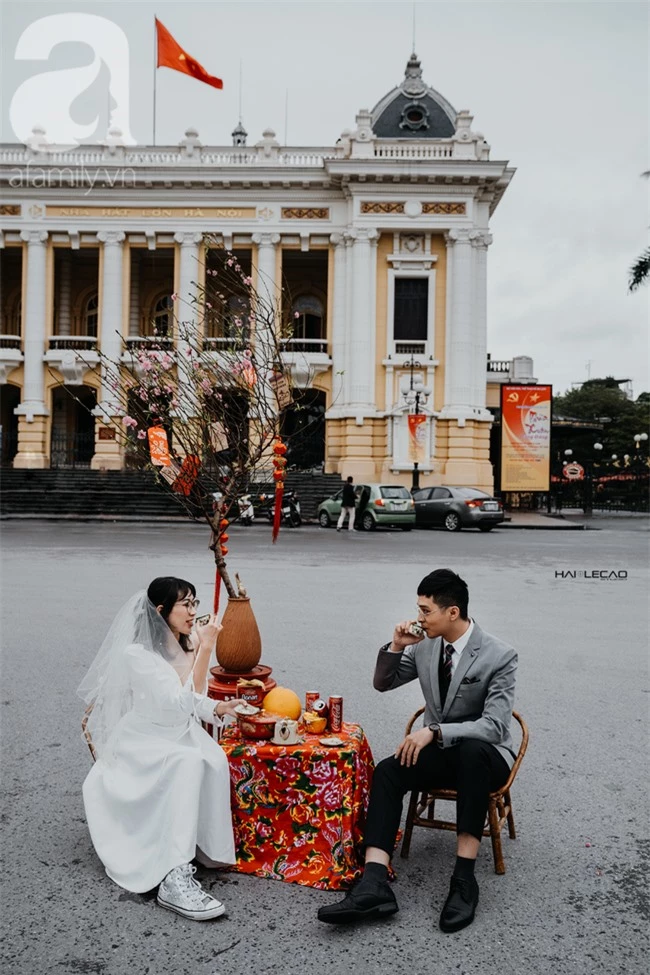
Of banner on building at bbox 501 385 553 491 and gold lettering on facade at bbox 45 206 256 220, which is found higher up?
gold lettering on facade at bbox 45 206 256 220

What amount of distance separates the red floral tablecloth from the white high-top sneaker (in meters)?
0.33

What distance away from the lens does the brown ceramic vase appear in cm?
456

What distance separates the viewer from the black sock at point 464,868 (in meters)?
3.46

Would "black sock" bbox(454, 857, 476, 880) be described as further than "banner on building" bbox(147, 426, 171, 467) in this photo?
No

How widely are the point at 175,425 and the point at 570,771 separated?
3.25 m

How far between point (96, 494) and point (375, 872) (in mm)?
28109

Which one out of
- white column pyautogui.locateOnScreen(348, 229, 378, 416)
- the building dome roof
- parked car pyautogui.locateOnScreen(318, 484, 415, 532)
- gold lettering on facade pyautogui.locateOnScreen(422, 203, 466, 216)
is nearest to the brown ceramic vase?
parked car pyautogui.locateOnScreen(318, 484, 415, 532)

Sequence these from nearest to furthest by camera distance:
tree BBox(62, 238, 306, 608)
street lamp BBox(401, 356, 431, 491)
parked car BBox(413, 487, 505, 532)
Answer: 1. tree BBox(62, 238, 306, 608)
2. parked car BBox(413, 487, 505, 532)
3. street lamp BBox(401, 356, 431, 491)

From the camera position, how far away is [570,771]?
4.95m

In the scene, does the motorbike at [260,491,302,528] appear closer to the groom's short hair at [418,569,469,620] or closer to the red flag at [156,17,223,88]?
the red flag at [156,17,223,88]

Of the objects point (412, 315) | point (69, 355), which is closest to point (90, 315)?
point (69, 355)
